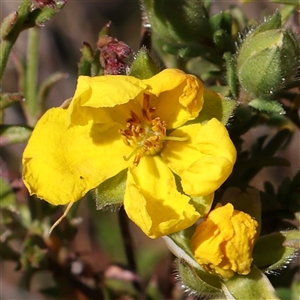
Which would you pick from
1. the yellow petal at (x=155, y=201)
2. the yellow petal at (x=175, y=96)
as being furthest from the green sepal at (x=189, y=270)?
the yellow petal at (x=175, y=96)

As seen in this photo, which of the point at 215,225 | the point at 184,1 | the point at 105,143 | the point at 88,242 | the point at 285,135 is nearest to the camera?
the point at 215,225

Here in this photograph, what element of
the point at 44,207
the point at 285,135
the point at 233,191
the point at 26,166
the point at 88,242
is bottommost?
the point at 88,242

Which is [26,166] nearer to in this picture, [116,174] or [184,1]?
[116,174]

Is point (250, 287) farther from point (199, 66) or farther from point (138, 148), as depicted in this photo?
point (199, 66)

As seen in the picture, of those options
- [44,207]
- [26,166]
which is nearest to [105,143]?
[26,166]

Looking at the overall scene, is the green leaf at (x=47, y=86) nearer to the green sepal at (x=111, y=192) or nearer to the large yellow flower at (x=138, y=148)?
the large yellow flower at (x=138, y=148)

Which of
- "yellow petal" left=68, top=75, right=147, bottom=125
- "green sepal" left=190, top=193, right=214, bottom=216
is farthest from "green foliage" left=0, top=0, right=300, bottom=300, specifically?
"yellow petal" left=68, top=75, right=147, bottom=125

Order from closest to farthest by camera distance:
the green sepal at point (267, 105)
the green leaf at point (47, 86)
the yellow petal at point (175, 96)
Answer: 1. the yellow petal at point (175, 96)
2. the green sepal at point (267, 105)
3. the green leaf at point (47, 86)

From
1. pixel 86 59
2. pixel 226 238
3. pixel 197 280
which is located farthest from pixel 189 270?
pixel 86 59
